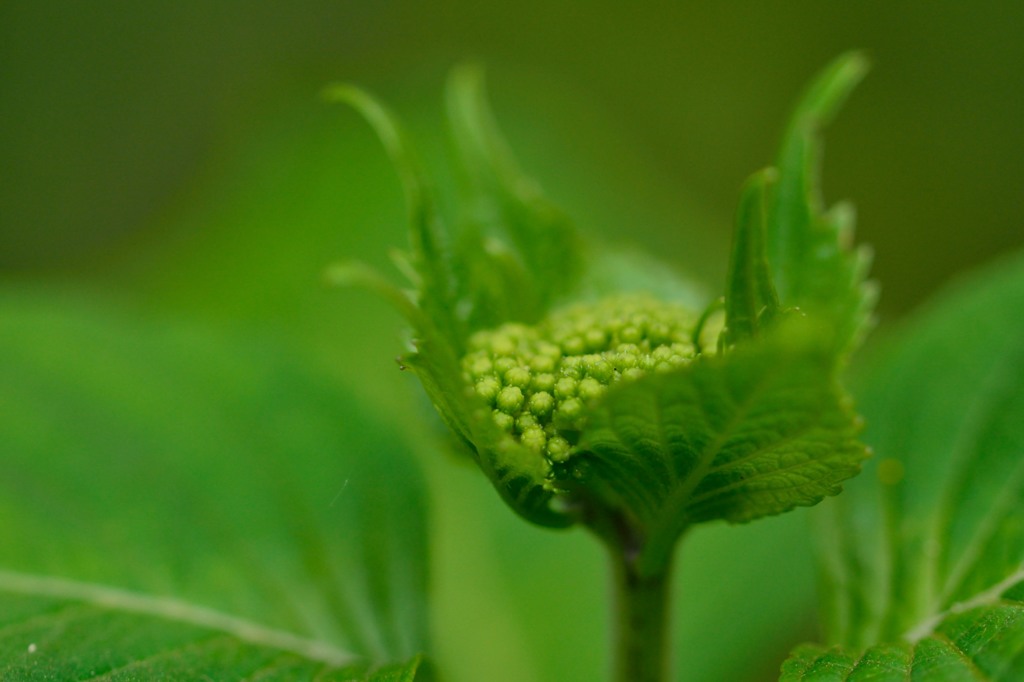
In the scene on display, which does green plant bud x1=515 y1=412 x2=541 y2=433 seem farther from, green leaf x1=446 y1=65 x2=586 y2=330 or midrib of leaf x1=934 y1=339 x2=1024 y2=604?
midrib of leaf x1=934 y1=339 x2=1024 y2=604

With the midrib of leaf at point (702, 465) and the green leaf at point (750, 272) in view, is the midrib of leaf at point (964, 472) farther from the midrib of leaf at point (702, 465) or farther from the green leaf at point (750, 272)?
the green leaf at point (750, 272)

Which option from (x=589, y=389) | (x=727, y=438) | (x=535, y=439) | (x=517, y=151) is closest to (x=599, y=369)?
(x=589, y=389)

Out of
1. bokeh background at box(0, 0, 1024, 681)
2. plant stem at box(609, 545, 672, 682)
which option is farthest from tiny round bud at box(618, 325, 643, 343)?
bokeh background at box(0, 0, 1024, 681)

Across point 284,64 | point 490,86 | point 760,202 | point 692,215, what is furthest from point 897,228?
point 760,202

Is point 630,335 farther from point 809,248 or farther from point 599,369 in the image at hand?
point 809,248

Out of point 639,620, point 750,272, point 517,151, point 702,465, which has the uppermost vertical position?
point 517,151

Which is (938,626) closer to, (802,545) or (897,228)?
(802,545)

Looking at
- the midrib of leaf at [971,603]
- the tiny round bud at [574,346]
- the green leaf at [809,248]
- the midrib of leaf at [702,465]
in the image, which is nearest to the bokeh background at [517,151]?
the tiny round bud at [574,346]
